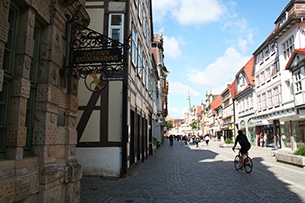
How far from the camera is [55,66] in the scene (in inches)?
214

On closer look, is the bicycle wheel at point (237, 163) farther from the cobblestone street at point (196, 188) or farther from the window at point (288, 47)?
the window at point (288, 47)

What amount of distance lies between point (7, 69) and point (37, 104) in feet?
3.03

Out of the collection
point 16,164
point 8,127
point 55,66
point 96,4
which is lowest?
point 16,164

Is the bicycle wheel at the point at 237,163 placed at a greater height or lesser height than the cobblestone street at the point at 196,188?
greater

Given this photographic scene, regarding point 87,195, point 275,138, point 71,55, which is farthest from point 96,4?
point 275,138

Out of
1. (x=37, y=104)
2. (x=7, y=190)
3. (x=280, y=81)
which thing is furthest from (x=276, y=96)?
(x=7, y=190)

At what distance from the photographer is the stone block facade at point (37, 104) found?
13.5 feet

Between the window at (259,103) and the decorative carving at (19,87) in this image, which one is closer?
the decorative carving at (19,87)

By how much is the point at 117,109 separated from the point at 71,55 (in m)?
5.14

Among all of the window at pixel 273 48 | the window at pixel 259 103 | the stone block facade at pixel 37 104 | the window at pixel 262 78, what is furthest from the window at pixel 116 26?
the window at pixel 259 103

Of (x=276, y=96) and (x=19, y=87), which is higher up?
(x=276, y=96)

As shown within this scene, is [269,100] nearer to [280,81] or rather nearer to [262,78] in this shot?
[262,78]

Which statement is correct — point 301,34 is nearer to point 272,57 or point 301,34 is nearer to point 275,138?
point 272,57

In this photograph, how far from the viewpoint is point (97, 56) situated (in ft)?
19.4
